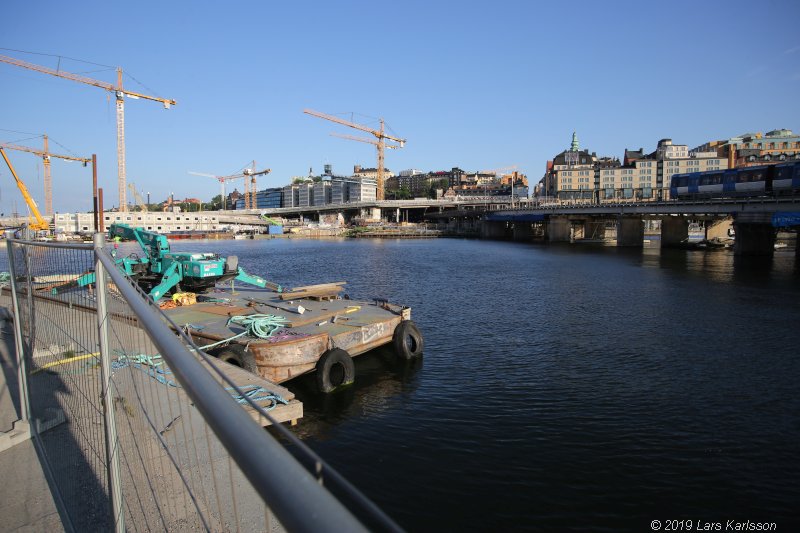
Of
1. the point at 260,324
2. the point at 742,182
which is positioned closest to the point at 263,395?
the point at 260,324

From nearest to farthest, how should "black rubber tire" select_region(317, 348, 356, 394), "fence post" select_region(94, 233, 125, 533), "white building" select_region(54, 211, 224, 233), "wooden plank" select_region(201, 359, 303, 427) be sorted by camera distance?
"fence post" select_region(94, 233, 125, 533) < "wooden plank" select_region(201, 359, 303, 427) < "black rubber tire" select_region(317, 348, 356, 394) < "white building" select_region(54, 211, 224, 233)

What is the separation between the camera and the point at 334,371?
1631cm

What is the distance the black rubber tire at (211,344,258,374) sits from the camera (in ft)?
47.7

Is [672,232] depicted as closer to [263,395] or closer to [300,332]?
[300,332]

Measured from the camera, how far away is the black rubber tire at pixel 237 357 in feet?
47.7

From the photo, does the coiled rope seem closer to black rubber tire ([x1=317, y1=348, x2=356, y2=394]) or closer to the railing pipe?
black rubber tire ([x1=317, y1=348, x2=356, y2=394])

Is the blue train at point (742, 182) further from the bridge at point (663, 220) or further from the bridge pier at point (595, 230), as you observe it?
the bridge pier at point (595, 230)

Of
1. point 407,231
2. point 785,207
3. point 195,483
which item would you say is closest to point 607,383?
point 195,483

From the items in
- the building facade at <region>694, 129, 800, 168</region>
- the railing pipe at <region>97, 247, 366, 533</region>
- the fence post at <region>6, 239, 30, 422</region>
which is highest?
the building facade at <region>694, 129, 800, 168</region>

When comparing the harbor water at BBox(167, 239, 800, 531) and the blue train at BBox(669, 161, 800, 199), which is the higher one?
the blue train at BBox(669, 161, 800, 199)

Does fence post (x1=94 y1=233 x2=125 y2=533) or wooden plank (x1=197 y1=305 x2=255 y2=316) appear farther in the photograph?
wooden plank (x1=197 y1=305 x2=255 y2=316)

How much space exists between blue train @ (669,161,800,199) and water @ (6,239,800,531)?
142 feet

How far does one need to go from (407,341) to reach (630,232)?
85.1 meters

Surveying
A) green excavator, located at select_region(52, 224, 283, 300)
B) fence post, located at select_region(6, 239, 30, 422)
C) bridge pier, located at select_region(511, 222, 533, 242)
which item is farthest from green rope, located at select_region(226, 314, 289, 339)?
bridge pier, located at select_region(511, 222, 533, 242)
